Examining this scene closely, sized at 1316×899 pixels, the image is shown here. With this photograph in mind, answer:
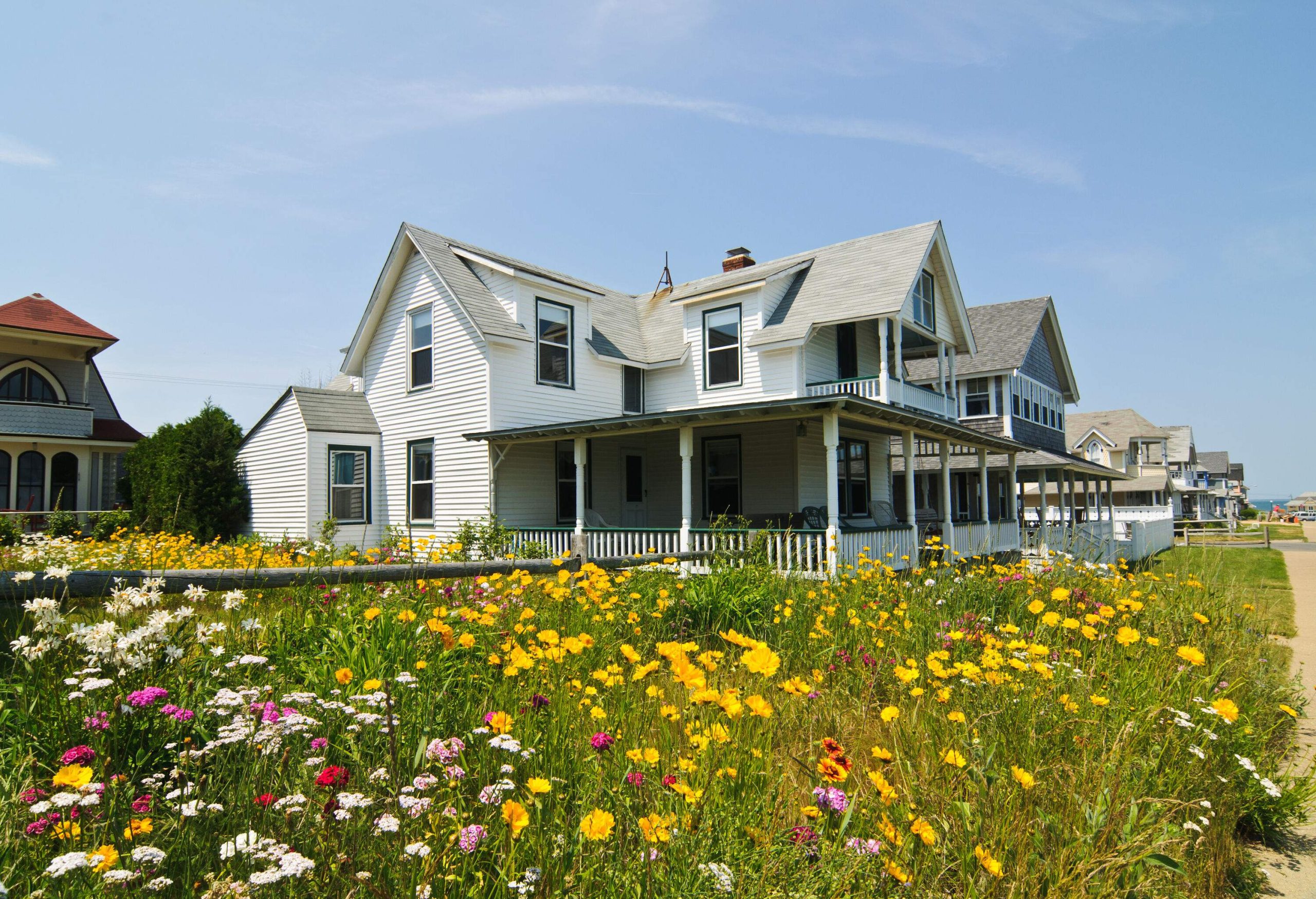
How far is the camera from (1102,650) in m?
5.04

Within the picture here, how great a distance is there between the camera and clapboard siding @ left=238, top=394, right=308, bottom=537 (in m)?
17.8

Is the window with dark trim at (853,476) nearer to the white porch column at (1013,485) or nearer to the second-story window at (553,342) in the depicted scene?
the white porch column at (1013,485)

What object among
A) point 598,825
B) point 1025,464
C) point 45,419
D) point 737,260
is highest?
point 737,260

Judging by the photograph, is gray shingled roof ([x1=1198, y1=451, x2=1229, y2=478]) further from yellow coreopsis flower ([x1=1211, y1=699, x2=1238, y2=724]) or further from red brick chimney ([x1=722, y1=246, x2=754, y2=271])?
yellow coreopsis flower ([x1=1211, y1=699, x2=1238, y2=724])

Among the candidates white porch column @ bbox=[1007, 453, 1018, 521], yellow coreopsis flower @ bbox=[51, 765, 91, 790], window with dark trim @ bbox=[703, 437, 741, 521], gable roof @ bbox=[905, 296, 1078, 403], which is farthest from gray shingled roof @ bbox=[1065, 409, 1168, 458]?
yellow coreopsis flower @ bbox=[51, 765, 91, 790]

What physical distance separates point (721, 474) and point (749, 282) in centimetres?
477

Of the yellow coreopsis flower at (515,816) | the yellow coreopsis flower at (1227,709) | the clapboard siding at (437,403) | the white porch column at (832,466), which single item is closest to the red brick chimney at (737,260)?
the clapboard siding at (437,403)

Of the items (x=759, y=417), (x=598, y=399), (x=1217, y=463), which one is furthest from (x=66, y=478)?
(x=1217, y=463)

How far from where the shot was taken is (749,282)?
18.0 metres

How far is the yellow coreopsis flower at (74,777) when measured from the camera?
→ 1.86m

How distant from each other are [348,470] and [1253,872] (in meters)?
18.5

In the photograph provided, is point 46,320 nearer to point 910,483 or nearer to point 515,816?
point 910,483

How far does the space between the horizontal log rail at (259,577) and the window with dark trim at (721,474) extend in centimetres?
1108

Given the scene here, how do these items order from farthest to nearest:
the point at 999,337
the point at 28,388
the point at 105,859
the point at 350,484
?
the point at 999,337
the point at 28,388
the point at 350,484
the point at 105,859
